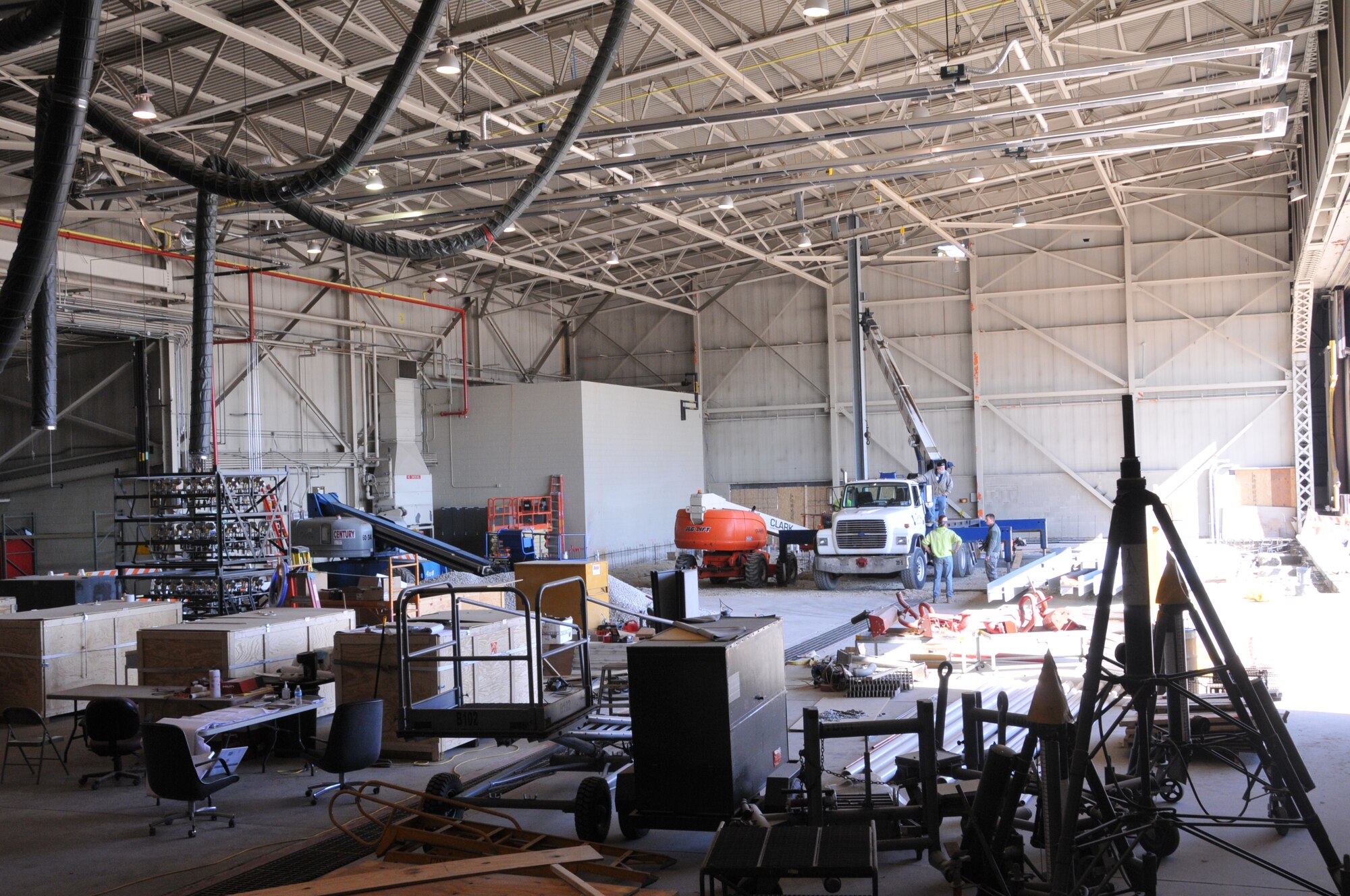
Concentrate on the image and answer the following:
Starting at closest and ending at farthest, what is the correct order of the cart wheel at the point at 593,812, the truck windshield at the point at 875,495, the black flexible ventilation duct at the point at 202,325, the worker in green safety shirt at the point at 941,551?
the cart wheel at the point at 593,812 < the black flexible ventilation duct at the point at 202,325 < the worker in green safety shirt at the point at 941,551 < the truck windshield at the point at 875,495

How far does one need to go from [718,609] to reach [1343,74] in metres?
12.1

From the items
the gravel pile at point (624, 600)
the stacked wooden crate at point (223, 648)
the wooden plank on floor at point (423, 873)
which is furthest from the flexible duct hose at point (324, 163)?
the gravel pile at point (624, 600)

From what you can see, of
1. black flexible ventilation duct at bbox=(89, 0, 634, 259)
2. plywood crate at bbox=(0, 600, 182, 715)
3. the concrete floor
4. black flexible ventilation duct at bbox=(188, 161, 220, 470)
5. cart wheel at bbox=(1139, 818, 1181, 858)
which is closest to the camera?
cart wheel at bbox=(1139, 818, 1181, 858)

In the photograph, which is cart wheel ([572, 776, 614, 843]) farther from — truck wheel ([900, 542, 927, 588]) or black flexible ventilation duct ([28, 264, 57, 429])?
truck wheel ([900, 542, 927, 588])

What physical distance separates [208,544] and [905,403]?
15757 millimetres

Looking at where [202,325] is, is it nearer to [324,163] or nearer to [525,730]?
[324,163]

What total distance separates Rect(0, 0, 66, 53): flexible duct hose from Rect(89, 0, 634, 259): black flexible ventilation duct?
202 cm

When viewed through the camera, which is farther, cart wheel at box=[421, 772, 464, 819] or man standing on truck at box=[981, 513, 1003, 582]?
man standing on truck at box=[981, 513, 1003, 582]

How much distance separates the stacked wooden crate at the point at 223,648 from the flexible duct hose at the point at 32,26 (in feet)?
17.3

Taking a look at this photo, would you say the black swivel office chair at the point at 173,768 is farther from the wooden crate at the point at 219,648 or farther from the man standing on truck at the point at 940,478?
the man standing on truck at the point at 940,478

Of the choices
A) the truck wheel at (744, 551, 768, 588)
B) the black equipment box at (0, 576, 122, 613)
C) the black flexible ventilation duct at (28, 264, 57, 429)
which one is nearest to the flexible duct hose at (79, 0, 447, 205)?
the black flexible ventilation duct at (28, 264, 57, 429)

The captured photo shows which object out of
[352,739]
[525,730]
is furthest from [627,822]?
[352,739]

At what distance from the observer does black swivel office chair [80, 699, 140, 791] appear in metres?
9.00

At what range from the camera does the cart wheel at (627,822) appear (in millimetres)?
6934
